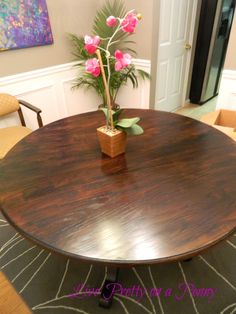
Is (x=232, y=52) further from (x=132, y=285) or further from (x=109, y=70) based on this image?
(x=132, y=285)

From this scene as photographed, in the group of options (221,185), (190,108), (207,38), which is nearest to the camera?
(221,185)

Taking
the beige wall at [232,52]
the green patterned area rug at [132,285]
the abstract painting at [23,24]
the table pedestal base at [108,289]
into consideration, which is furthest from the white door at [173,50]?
the table pedestal base at [108,289]

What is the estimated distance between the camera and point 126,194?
91 centimetres

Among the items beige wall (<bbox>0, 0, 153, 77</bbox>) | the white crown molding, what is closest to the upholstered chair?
the white crown molding

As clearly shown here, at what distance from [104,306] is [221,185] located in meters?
0.90

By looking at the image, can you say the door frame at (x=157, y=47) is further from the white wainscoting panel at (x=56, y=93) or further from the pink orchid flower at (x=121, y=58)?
the pink orchid flower at (x=121, y=58)

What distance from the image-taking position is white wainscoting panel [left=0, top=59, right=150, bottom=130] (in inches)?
93.3

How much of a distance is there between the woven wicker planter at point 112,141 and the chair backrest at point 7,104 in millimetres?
1439

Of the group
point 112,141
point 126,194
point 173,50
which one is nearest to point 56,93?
point 173,50

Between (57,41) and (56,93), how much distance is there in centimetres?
58

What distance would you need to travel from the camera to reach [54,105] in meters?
2.75

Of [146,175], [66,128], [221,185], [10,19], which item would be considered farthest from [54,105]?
[221,185]

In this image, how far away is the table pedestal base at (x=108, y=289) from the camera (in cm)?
117

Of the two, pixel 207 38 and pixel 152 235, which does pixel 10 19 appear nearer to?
pixel 152 235
